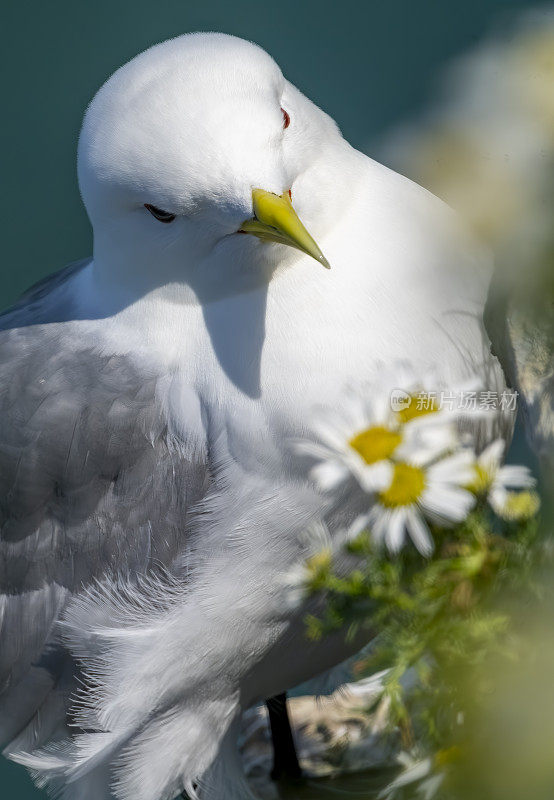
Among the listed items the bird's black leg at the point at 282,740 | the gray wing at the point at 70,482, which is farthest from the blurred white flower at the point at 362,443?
the bird's black leg at the point at 282,740

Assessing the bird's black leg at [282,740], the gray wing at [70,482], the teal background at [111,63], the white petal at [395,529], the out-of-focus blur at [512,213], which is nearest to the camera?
→ the out-of-focus blur at [512,213]

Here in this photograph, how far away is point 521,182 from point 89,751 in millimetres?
879

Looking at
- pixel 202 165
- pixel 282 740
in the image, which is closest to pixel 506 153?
pixel 202 165

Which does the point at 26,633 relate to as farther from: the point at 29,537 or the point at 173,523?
the point at 173,523

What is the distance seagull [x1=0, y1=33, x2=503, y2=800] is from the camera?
0.92m

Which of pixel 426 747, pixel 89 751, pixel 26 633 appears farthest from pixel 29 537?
pixel 426 747

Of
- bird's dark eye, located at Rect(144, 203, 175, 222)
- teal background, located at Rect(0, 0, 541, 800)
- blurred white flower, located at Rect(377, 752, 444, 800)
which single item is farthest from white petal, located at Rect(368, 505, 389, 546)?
teal background, located at Rect(0, 0, 541, 800)

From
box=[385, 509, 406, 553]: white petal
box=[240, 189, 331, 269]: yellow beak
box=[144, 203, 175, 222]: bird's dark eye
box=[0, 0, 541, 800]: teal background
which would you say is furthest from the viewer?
box=[0, 0, 541, 800]: teal background

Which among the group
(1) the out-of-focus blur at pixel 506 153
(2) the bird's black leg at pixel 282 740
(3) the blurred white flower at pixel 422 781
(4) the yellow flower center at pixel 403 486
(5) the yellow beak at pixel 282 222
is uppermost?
(1) the out-of-focus blur at pixel 506 153

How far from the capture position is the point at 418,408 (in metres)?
0.61

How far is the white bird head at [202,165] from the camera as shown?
87 centimetres

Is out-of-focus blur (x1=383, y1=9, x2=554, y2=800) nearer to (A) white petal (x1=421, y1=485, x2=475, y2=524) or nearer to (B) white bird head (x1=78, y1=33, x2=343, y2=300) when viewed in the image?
(A) white petal (x1=421, y1=485, x2=475, y2=524)

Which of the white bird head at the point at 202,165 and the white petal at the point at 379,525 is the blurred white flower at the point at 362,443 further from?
the white bird head at the point at 202,165

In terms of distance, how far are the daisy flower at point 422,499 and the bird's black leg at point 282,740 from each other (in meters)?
1.01
